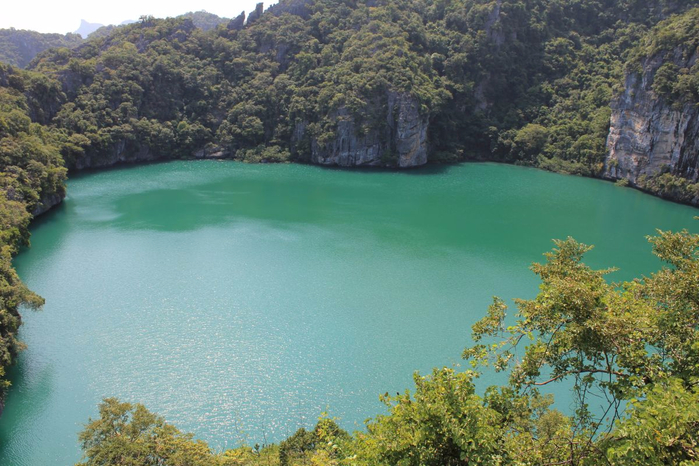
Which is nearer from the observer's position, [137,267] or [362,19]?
[137,267]

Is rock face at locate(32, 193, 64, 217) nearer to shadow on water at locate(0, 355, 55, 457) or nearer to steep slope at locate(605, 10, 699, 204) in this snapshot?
shadow on water at locate(0, 355, 55, 457)

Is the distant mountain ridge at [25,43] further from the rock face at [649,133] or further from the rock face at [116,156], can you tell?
the rock face at [649,133]

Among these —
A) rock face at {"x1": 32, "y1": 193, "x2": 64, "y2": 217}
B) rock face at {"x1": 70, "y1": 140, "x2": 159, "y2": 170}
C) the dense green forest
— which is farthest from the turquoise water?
the dense green forest

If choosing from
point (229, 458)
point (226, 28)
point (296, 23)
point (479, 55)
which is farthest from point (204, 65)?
point (229, 458)

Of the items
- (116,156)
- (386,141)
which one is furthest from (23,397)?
(386,141)

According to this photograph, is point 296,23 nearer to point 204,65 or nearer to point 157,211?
point 204,65

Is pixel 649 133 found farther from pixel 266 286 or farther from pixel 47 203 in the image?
pixel 47 203

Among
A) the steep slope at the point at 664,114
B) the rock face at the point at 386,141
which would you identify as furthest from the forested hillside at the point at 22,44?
the steep slope at the point at 664,114
